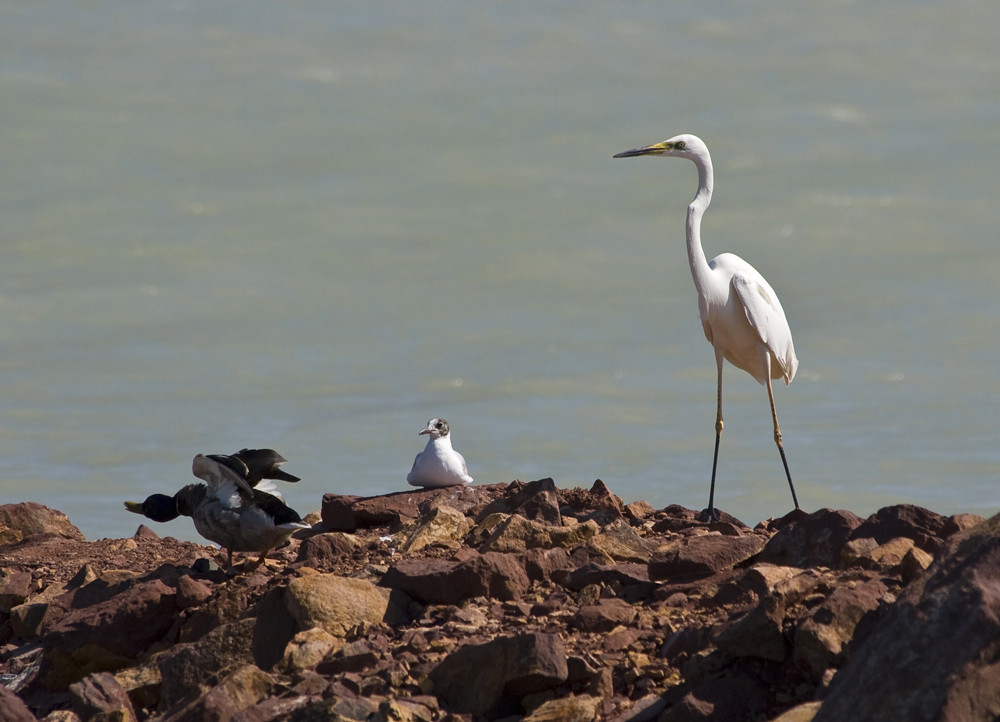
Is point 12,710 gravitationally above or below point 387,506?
below

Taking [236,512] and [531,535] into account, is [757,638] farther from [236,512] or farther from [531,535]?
[236,512]

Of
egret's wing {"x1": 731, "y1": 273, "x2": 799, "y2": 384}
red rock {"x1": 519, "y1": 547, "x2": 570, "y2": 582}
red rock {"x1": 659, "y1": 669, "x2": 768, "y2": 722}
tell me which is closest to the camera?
red rock {"x1": 659, "y1": 669, "x2": 768, "y2": 722}

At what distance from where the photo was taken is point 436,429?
11.8 metres

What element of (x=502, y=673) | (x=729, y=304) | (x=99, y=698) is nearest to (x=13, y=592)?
(x=99, y=698)

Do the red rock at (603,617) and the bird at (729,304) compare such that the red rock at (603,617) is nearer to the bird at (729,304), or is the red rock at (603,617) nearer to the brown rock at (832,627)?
the brown rock at (832,627)

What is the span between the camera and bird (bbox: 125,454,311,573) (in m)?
8.98

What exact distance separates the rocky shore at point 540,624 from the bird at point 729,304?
115 inches

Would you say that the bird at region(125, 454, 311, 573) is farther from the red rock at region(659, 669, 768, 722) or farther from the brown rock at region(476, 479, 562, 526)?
the red rock at region(659, 669, 768, 722)

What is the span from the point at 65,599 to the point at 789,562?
17.4 feet

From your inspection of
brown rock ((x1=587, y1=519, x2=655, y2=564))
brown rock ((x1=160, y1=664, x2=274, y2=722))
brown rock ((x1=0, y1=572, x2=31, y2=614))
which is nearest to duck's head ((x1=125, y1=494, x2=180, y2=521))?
brown rock ((x1=0, y1=572, x2=31, y2=614))

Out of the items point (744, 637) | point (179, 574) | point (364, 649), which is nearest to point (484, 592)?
point (364, 649)

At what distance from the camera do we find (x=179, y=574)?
9.06 m

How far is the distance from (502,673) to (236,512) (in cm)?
313

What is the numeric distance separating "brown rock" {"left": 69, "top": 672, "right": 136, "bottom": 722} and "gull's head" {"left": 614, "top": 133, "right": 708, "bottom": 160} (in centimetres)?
757
